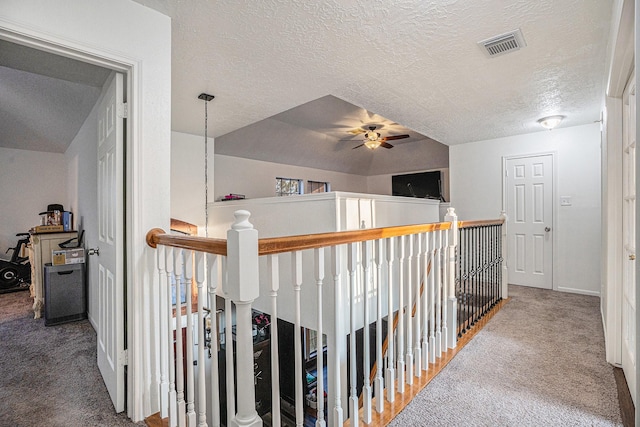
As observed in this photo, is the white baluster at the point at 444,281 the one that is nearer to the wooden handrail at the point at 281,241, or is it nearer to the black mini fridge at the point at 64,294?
the wooden handrail at the point at 281,241

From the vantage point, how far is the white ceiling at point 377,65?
70.7 inches

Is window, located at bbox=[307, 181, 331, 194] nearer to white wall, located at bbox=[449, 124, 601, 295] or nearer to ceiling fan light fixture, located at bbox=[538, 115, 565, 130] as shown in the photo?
white wall, located at bbox=[449, 124, 601, 295]

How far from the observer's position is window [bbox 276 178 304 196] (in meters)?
6.68

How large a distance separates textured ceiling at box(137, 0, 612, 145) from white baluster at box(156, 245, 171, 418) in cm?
143

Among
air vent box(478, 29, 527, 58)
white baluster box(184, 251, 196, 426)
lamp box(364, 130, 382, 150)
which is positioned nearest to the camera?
white baluster box(184, 251, 196, 426)

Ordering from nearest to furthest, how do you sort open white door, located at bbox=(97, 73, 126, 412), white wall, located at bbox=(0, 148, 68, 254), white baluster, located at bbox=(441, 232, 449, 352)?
open white door, located at bbox=(97, 73, 126, 412) → white baluster, located at bbox=(441, 232, 449, 352) → white wall, located at bbox=(0, 148, 68, 254)

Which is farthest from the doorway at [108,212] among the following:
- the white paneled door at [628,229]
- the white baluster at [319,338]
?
the white paneled door at [628,229]

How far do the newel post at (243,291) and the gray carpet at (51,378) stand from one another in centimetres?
107

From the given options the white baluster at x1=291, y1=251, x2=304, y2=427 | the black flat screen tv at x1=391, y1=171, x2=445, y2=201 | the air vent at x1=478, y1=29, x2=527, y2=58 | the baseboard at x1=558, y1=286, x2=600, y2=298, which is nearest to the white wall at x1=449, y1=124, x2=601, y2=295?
the baseboard at x1=558, y1=286, x2=600, y2=298

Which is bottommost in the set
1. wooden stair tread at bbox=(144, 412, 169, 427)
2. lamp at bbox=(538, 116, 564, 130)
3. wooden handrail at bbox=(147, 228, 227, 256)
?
wooden stair tread at bbox=(144, 412, 169, 427)

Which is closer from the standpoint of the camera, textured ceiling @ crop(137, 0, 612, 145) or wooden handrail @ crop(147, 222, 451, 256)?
wooden handrail @ crop(147, 222, 451, 256)

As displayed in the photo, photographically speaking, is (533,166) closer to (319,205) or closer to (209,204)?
(319,205)

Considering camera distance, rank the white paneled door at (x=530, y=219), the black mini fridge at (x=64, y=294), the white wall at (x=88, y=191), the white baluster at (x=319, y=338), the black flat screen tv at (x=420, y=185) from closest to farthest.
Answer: the white baluster at (x=319, y=338) → the white wall at (x=88, y=191) → the black mini fridge at (x=64, y=294) → the white paneled door at (x=530, y=219) → the black flat screen tv at (x=420, y=185)

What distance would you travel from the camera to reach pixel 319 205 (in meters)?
3.11
